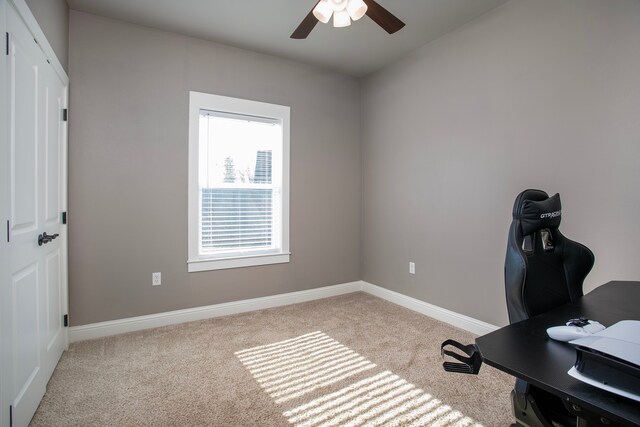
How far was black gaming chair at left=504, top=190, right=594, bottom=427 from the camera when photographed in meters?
1.13

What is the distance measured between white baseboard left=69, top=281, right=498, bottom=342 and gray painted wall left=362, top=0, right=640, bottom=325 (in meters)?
0.11

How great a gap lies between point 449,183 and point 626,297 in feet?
6.26

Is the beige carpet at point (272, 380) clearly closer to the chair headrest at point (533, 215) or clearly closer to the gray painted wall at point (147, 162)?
the gray painted wall at point (147, 162)

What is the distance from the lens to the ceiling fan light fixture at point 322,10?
1.99 metres

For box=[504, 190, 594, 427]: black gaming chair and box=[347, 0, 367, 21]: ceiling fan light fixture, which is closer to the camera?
box=[504, 190, 594, 427]: black gaming chair

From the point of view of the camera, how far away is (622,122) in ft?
6.92

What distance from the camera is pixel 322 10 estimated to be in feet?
6.68

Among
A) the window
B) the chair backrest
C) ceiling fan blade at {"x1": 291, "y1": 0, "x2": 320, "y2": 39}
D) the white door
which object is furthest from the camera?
the window

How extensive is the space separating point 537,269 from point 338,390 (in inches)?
53.6

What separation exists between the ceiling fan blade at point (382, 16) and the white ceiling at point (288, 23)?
2.04 ft

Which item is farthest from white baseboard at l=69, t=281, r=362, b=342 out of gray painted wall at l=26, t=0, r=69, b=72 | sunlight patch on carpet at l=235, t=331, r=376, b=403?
gray painted wall at l=26, t=0, r=69, b=72

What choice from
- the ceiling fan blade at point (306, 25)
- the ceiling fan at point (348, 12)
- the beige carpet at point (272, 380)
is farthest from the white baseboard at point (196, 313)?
the ceiling fan at point (348, 12)

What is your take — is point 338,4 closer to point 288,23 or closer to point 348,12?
point 348,12

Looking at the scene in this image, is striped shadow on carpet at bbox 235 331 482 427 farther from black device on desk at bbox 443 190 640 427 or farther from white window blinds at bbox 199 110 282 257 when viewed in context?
white window blinds at bbox 199 110 282 257
